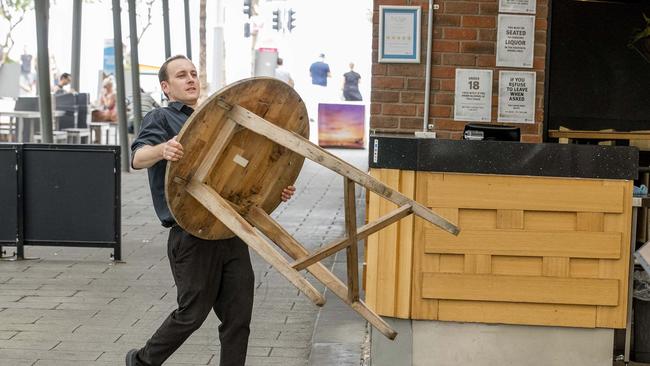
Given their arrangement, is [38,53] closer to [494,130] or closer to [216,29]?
[494,130]

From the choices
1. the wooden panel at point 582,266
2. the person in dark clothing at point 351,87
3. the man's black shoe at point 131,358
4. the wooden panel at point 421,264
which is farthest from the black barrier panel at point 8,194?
the person in dark clothing at point 351,87

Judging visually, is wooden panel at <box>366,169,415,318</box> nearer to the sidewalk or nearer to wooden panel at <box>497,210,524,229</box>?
wooden panel at <box>497,210,524,229</box>

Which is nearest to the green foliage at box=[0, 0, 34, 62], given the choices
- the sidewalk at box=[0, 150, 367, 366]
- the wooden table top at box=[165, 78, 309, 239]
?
the sidewalk at box=[0, 150, 367, 366]

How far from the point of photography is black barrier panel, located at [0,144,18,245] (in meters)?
9.75

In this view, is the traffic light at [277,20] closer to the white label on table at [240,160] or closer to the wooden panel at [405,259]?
the wooden panel at [405,259]

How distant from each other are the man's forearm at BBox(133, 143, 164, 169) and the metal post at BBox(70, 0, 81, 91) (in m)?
19.5

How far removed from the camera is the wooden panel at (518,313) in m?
5.79

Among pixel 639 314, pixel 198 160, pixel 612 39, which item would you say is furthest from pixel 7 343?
pixel 612 39

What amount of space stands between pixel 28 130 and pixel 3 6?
17.4m

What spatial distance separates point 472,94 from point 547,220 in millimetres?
2402

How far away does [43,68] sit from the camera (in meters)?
14.2

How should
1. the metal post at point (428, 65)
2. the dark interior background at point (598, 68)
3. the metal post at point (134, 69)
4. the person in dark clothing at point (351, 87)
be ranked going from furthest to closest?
1. the person in dark clothing at point (351, 87)
2. the metal post at point (134, 69)
3. the dark interior background at point (598, 68)
4. the metal post at point (428, 65)

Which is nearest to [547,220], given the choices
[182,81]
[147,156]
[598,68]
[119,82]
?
[182,81]

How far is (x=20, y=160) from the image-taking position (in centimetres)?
982
